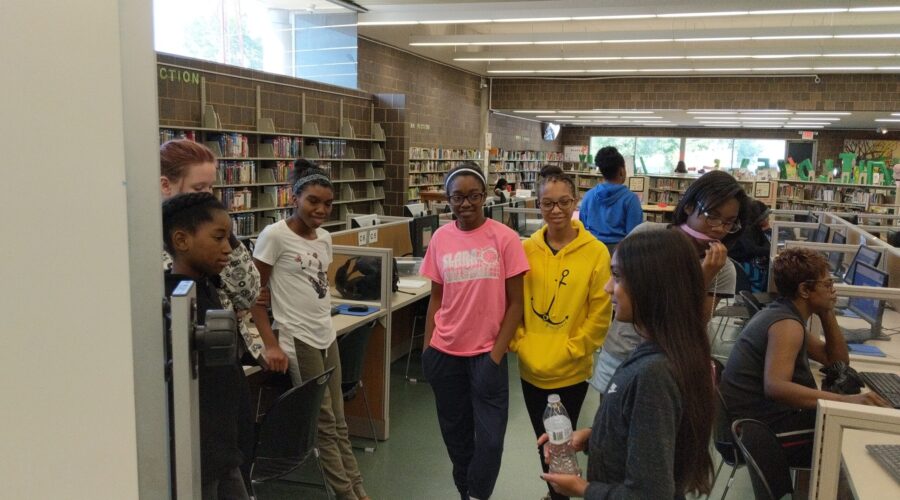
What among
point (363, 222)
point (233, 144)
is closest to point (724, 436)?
point (363, 222)

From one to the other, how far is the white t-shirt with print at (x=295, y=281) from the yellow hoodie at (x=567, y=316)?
0.82 m

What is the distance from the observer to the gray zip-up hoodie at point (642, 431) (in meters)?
1.25

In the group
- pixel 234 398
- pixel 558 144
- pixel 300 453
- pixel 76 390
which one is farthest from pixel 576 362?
pixel 558 144

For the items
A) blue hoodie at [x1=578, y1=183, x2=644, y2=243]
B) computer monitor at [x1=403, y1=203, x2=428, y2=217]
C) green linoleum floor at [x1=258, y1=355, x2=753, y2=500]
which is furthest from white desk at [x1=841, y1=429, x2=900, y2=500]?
computer monitor at [x1=403, y1=203, x2=428, y2=217]

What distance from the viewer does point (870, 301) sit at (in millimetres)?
3602

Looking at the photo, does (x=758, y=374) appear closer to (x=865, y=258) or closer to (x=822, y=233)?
(x=865, y=258)

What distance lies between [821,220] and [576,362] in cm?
599

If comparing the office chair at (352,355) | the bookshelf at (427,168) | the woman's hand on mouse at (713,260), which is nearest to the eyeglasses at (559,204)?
the woman's hand on mouse at (713,260)

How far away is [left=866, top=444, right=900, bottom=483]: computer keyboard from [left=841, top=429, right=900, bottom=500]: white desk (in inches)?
0.5

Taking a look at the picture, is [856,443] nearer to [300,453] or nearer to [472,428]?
[472,428]

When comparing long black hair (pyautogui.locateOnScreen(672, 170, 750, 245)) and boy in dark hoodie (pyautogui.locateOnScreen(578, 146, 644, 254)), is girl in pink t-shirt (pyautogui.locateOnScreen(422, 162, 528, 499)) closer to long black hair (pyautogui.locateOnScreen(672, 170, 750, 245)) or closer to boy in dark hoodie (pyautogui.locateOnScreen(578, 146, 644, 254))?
long black hair (pyautogui.locateOnScreen(672, 170, 750, 245))

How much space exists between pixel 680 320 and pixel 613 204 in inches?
134

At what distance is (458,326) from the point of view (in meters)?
2.51

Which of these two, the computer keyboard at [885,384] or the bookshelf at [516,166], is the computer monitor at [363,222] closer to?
the computer keyboard at [885,384]
